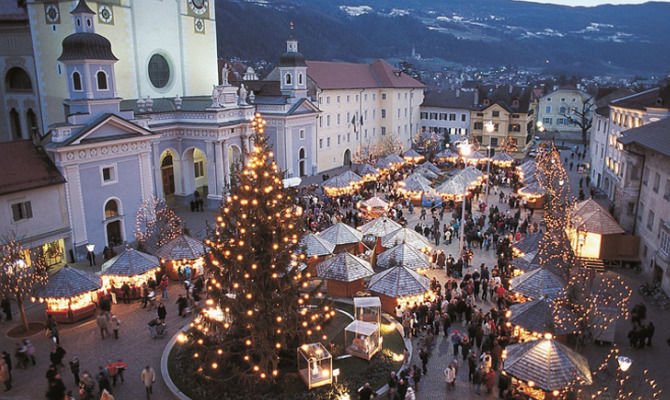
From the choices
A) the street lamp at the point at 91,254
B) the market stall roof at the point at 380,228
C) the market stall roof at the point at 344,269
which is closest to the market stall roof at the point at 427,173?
the market stall roof at the point at 380,228

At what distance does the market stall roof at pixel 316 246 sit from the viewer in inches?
1035

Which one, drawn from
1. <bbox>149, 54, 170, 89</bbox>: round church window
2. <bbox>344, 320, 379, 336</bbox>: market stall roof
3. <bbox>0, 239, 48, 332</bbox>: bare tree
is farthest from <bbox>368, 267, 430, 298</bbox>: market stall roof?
<bbox>149, 54, 170, 89</bbox>: round church window

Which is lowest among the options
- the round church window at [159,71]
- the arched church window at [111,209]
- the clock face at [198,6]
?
the arched church window at [111,209]

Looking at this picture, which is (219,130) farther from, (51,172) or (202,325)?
(202,325)

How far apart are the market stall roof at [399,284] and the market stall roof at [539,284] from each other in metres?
3.86

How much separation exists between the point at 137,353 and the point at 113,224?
14059 millimetres

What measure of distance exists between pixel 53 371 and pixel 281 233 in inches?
337

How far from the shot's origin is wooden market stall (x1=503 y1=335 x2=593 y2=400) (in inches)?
583

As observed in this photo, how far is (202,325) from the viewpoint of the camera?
52.5 ft

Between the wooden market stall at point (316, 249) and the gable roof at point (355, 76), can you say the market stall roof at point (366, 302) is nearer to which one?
the wooden market stall at point (316, 249)

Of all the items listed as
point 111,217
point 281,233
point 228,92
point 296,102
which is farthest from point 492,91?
point 281,233

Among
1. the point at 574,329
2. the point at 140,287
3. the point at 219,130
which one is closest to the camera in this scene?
the point at 574,329

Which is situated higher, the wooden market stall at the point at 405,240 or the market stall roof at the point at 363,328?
the wooden market stall at the point at 405,240

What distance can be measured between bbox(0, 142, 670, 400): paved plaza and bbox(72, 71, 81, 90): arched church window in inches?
515
